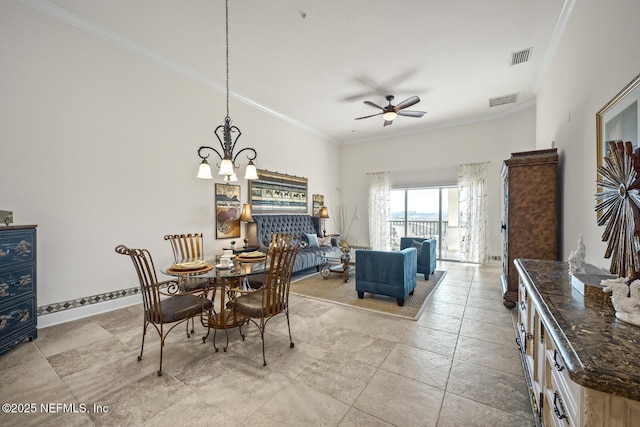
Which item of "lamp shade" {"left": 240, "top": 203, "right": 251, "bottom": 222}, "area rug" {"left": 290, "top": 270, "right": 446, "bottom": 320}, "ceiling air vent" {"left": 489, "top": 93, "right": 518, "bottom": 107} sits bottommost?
"area rug" {"left": 290, "top": 270, "right": 446, "bottom": 320}

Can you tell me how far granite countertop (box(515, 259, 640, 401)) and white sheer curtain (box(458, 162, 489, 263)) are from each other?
17.2ft

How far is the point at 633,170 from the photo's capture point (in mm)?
1095

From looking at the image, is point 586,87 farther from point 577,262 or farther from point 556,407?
point 556,407

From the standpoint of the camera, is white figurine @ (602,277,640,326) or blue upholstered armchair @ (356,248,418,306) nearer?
white figurine @ (602,277,640,326)

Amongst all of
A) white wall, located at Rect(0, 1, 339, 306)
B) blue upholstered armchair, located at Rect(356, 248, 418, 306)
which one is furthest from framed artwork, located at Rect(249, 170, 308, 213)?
blue upholstered armchair, located at Rect(356, 248, 418, 306)

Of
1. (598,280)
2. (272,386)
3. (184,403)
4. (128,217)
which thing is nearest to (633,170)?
(598,280)

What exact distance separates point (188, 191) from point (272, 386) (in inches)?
130

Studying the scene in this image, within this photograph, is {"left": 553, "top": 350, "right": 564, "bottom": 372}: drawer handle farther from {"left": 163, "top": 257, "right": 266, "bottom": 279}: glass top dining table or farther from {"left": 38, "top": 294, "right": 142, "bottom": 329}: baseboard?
{"left": 38, "top": 294, "right": 142, "bottom": 329}: baseboard

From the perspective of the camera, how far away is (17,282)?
94.8 inches

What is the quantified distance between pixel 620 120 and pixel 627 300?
1.28m

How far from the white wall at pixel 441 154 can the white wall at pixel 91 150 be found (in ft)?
15.1

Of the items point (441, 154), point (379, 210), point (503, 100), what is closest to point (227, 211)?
point (379, 210)

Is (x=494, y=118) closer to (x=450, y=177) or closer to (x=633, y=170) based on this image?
(x=450, y=177)

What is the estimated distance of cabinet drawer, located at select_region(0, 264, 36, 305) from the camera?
230 centimetres
